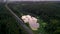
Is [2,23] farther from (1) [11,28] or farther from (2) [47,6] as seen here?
(2) [47,6]

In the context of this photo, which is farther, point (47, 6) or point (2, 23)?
point (47, 6)

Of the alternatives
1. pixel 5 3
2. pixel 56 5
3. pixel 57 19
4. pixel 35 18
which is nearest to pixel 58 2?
pixel 56 5

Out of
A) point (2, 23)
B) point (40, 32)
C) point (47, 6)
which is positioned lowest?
point (40, 32)

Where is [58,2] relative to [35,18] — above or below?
above

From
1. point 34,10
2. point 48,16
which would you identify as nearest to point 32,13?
point 34,10

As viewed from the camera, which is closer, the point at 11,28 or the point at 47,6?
the point at 11,28

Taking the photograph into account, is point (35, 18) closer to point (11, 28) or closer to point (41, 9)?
point (41, 9)
